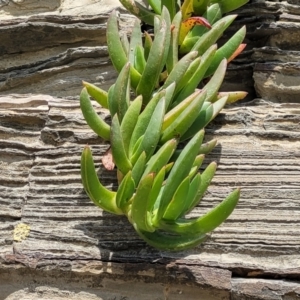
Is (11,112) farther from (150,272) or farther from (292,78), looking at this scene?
(292,78)

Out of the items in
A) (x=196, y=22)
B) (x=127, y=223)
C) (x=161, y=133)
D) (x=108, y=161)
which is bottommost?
(x=127, y=223)

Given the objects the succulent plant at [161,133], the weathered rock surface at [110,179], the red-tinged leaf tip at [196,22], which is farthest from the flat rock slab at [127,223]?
the red-tinged leaf tip at [196,22]

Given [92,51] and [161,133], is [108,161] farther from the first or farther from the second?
[92,51]

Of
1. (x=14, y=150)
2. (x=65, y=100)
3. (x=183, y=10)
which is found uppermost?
(x=183, y=10)

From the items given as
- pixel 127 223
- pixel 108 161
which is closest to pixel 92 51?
pixel 108 161

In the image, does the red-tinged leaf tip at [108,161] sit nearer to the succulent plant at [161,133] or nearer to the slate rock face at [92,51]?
the succulent plant at [161,133]

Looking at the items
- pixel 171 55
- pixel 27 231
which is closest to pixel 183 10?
pixel 171 55

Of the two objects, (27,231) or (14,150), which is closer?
(27,231)
